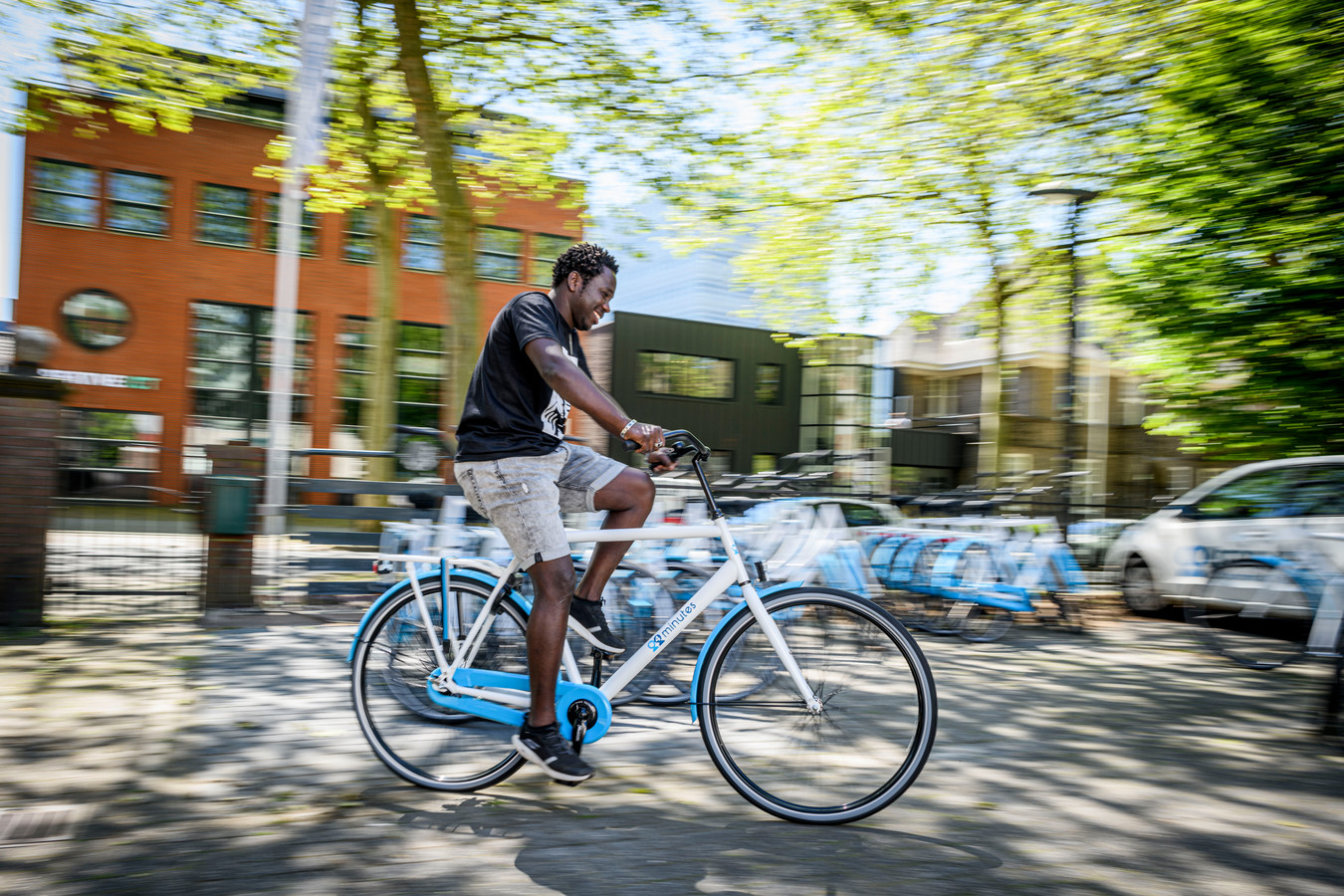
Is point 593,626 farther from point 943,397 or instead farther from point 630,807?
point 943,397

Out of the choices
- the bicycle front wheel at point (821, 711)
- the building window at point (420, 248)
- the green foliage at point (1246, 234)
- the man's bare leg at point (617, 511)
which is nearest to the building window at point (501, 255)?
the building window at point (420, 248)

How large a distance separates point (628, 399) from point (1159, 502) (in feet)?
65.0

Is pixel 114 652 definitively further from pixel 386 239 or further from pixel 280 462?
pixel 386 239

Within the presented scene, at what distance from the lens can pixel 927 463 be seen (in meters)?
37.8

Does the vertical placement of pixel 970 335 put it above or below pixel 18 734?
above

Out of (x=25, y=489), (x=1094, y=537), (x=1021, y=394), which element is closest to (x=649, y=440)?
(x=25, y=489)

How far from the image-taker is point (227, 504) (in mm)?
7492

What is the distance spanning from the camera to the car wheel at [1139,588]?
34.1ft

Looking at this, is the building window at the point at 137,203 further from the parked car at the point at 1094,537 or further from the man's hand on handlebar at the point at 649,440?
the man's hand on handlebar at the point at 649,440

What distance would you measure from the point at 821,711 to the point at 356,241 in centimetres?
2678

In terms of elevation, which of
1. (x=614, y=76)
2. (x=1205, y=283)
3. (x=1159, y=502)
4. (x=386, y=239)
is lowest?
(x=1159, y=502)

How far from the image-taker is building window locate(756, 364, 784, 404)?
34406mm

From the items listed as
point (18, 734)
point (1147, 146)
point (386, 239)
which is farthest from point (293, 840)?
point (386, 239)

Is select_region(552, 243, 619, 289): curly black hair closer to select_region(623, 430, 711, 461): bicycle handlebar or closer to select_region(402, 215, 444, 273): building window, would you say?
select_region(623, 430, 711, 461): bicycle handlebar
